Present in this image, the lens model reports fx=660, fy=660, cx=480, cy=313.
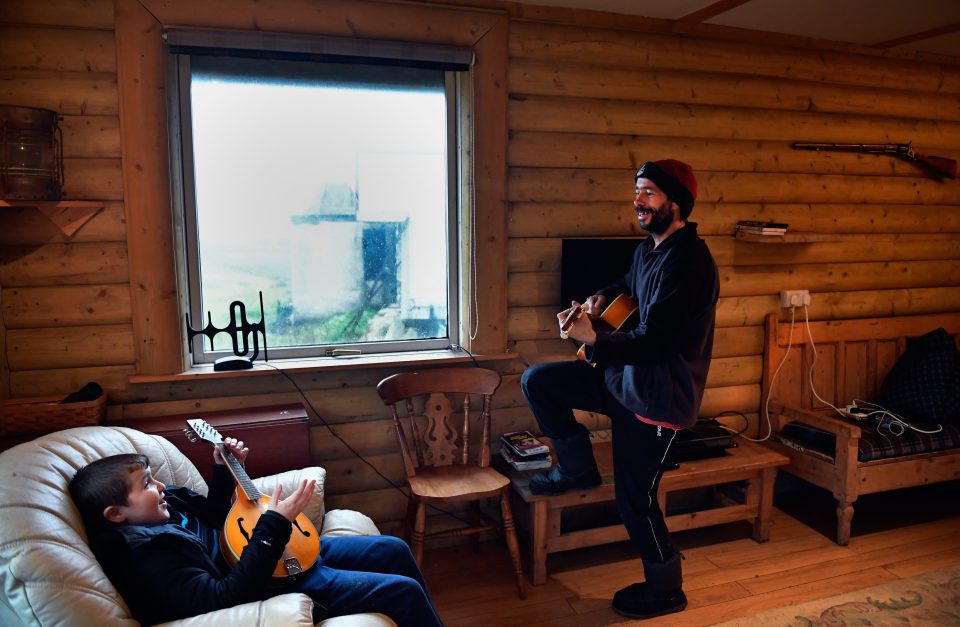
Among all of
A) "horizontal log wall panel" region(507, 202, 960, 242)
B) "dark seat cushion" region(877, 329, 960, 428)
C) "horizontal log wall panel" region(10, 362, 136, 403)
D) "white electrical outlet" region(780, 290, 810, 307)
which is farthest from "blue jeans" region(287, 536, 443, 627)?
"dark seat cushion" region(877, 329, 960, 428)

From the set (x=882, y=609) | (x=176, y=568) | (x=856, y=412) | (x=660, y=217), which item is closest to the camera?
(x=176, y=568)

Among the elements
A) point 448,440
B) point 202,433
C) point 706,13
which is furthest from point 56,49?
point 706,13

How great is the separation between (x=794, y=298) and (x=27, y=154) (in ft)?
11.6

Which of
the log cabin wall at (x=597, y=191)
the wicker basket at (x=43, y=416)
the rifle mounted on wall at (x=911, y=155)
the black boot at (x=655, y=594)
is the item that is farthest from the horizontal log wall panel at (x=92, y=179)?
the rifle mounted on wall at (x=911, y=155)

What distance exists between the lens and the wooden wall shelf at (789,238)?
331 centimetres

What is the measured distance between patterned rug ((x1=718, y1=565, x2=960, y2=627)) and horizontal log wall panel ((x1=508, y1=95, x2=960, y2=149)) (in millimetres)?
2168

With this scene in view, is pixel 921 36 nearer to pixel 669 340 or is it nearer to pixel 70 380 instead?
pixel 669 340

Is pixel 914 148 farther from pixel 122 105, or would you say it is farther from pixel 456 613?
pixel 122 105

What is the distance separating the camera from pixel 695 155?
10.8ft

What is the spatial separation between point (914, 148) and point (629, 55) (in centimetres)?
193

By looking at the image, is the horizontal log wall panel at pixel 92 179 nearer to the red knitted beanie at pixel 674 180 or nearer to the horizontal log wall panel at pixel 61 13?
the horizontal log wall panel at pixel 61 13

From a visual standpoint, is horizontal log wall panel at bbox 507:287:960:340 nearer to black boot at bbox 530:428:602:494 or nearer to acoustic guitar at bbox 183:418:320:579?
black boot at bbox 530:428:602:494

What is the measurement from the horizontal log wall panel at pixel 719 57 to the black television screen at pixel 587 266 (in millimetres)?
844

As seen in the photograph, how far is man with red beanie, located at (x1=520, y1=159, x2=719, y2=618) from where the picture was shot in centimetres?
229
